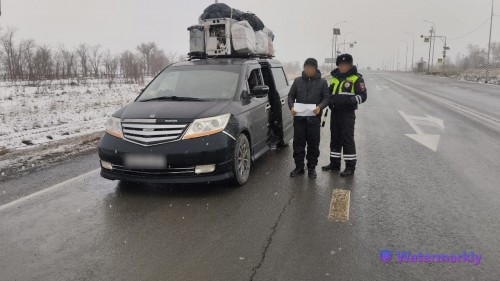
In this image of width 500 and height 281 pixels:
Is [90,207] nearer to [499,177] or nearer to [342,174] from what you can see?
[342,174]

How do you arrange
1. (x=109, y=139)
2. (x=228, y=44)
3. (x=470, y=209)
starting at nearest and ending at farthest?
(x=470, y=209), (x=109, y=139), (x=228, y=44)

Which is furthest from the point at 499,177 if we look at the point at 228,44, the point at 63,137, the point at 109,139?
the point at 63,137

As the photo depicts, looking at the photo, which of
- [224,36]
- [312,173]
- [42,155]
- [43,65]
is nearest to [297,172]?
[312,173]

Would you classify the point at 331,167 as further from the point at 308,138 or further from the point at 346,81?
the point at 346,81

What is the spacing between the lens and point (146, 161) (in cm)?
→ 477

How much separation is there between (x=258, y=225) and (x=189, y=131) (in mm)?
1492

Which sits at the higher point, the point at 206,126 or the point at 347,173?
the point at 206,126

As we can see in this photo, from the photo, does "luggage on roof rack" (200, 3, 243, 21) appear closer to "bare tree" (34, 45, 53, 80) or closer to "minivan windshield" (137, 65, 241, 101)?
"minivan windshield" (137, 65, 241, 101)

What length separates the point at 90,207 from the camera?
466 cm

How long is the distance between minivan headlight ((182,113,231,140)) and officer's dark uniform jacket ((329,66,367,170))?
195 centimetres

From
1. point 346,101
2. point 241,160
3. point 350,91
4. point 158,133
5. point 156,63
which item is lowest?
point 241,160

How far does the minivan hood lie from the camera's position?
4934 millimetres

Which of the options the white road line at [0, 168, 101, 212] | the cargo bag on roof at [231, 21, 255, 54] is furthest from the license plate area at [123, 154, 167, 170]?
the cargo bag on roof at [231, 21, 255, 54]

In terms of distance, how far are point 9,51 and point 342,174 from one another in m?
56.4
